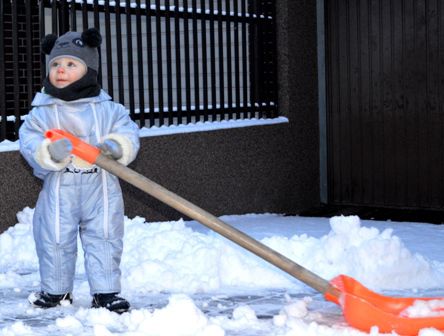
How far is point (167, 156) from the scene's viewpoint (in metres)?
9.84

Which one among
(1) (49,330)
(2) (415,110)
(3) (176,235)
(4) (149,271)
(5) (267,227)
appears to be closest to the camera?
(1) (49,330)

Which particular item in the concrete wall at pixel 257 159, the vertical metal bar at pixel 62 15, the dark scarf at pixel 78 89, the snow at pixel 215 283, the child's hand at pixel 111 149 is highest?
the vertical metal bar at pixel 62 15

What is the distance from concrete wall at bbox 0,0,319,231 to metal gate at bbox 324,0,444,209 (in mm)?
247

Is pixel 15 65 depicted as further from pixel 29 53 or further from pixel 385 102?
pixel 385 102

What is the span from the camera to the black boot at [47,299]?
19.9 feet

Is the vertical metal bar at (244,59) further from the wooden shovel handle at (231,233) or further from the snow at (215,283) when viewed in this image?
the wooden shovel handle at (231,233)

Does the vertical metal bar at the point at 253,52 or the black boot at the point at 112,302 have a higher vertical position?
the vertical metal bar at the point at 253,52

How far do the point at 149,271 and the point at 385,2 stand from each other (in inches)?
212

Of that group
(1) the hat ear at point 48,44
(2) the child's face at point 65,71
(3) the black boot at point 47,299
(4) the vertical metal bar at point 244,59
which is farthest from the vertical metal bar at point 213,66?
(3) the black boot at point 47,299

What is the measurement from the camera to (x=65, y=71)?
19.5ft

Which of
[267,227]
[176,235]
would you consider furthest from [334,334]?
[267,227]

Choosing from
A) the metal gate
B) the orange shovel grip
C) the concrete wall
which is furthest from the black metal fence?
the orange shovel grip

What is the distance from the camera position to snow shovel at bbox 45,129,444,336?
515 cm

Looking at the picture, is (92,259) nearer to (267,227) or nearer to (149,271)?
(149,271)
